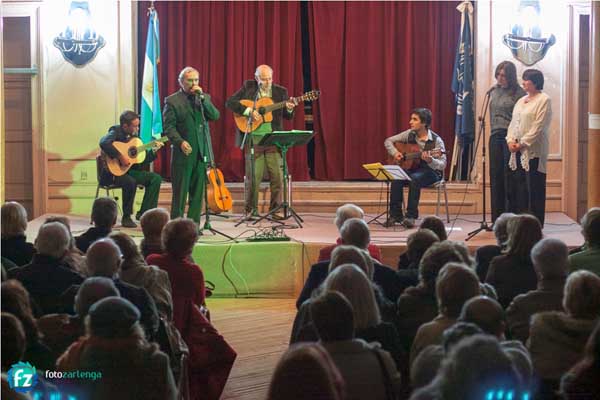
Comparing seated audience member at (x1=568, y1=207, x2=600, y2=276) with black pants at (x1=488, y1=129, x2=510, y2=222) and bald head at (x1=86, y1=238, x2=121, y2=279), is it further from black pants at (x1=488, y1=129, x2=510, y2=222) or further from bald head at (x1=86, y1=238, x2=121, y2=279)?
black pants at (x1=488, y1=129, x2=510, y2=222)

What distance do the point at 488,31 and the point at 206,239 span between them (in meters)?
4.00

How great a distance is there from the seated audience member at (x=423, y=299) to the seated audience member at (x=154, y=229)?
1.49 metres

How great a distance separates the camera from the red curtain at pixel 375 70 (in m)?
10.2

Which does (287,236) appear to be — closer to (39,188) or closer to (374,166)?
(374,166)

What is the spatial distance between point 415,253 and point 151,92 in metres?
5.04

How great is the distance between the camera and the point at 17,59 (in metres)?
9.91

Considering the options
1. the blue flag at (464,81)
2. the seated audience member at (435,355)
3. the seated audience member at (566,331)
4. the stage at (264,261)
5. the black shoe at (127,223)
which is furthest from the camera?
the blue flag at (464,81)

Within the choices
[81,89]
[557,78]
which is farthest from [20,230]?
[557,78]

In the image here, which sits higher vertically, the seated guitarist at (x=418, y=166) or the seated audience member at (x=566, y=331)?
the seated guitarist at (x=418, y=166)

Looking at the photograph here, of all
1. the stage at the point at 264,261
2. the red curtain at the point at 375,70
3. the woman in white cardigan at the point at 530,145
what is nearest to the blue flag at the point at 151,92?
the stage at the point at 264,261

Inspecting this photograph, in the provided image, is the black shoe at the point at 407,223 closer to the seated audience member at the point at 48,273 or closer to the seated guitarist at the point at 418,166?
the seated guitarist at the point at 418,166

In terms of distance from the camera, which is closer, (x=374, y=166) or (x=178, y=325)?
(x=178, y=325)

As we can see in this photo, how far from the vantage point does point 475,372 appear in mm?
2461

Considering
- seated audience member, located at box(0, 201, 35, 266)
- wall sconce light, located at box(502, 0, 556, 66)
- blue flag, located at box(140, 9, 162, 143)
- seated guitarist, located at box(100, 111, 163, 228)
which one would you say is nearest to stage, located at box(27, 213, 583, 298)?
seated guitarist, located at box(100, 111, 163, 228)
